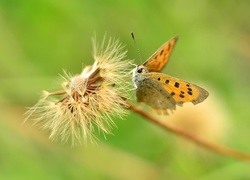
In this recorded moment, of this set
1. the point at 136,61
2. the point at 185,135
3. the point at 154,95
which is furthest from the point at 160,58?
→ the point at 136,61

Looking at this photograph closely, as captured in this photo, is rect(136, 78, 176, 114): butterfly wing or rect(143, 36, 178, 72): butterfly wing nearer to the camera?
rect(143, 36, 178, 72): butterfly wing

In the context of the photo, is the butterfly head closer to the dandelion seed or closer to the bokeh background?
the dandelion seed

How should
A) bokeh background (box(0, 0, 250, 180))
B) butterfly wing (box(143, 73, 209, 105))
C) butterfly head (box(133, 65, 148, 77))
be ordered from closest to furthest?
butterfly wing (box(143, 73, 209, 105)), butterfly head (box(133, 65, 148, 77)), bokeh background (box(0, 0, 250, 180))

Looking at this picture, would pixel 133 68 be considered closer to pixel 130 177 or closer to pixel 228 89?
pixel 130 177

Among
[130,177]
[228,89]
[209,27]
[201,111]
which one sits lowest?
[130,177]

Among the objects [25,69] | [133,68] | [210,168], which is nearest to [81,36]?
[25,69]

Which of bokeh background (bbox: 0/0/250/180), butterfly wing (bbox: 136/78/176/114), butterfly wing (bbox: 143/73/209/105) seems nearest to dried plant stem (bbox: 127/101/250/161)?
butterfly wing (bbox: 136/78/176/114)
